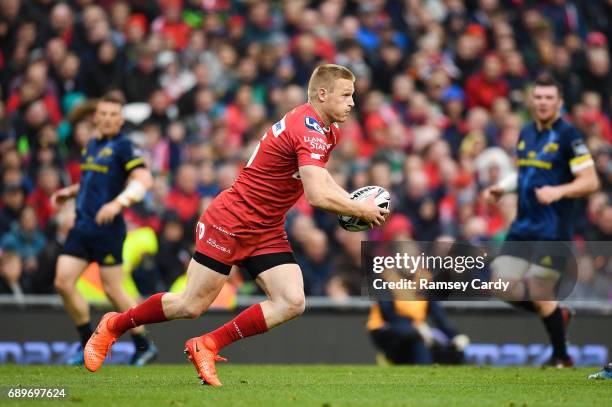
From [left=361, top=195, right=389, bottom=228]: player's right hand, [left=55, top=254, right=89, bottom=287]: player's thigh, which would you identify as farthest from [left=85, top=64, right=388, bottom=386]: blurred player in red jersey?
[left=55, top=254, right=89, bottom=287]: player's thigh

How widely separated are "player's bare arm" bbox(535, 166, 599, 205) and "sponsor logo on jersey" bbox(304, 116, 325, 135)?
306cm

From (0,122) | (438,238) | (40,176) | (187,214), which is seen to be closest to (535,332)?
(438,238)

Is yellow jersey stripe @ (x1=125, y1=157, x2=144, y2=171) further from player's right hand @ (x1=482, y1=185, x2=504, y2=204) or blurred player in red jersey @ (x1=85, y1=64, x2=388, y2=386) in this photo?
player's right hand @ (x1=482, y1=185, x2=504, y2=204)

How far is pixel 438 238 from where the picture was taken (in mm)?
15375

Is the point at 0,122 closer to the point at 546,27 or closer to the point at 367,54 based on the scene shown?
the point at 367,54

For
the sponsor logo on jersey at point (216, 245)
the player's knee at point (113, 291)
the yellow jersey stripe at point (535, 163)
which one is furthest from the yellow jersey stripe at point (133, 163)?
the yellow jersey stripe at point (535, 163)

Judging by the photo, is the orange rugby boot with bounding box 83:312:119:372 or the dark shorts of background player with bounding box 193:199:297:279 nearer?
the dark shorts of background player with bounding box 193:199:297:279

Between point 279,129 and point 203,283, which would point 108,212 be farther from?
point 279,129

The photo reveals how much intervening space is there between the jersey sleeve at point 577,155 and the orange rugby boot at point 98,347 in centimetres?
481

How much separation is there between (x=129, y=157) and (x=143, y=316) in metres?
3.23

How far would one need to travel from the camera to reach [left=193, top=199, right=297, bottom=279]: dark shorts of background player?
896 cm

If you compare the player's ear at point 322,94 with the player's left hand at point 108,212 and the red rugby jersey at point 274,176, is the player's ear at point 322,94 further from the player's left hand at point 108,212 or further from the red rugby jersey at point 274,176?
the player's left hand at point 108,212

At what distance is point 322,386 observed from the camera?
941 cm

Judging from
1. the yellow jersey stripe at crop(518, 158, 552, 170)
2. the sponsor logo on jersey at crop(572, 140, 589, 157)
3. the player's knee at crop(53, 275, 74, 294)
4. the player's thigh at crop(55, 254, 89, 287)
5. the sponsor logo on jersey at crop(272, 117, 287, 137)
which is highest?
the sponsor logo on jersey at crop(272, 117, 287, 137)
